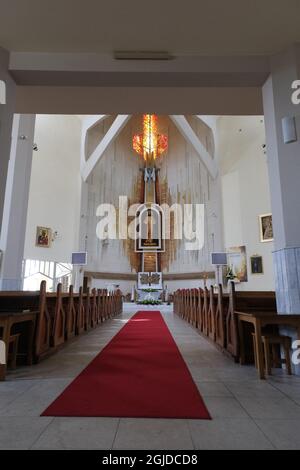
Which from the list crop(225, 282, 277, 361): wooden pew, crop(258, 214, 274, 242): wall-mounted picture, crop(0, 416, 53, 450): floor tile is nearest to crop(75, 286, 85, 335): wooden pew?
crop(225, 282, 277, 361): wooden pew

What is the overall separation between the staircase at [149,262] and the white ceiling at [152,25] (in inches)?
623

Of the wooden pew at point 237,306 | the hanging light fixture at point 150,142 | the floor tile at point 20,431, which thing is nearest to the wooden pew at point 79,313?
the wooden pew at point 237,306

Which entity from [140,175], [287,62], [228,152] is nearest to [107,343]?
[287,62]

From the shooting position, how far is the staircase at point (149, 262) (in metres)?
19.1

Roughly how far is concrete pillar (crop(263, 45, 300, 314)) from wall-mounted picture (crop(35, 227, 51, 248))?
11.8 meters

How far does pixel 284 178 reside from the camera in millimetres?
3457

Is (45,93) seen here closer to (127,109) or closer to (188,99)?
(127,109)

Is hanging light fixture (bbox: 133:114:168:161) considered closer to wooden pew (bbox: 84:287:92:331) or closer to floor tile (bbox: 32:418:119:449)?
wooden pew (bbox: 84:287:92:331)

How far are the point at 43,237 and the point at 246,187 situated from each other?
9636 mm

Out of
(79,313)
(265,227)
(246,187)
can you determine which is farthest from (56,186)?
(79,313)

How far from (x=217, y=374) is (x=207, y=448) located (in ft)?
4.96

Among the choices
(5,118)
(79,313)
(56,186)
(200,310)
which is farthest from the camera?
(56,186)

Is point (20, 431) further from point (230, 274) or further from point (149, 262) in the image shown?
point (149, 262)

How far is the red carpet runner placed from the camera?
188cm
